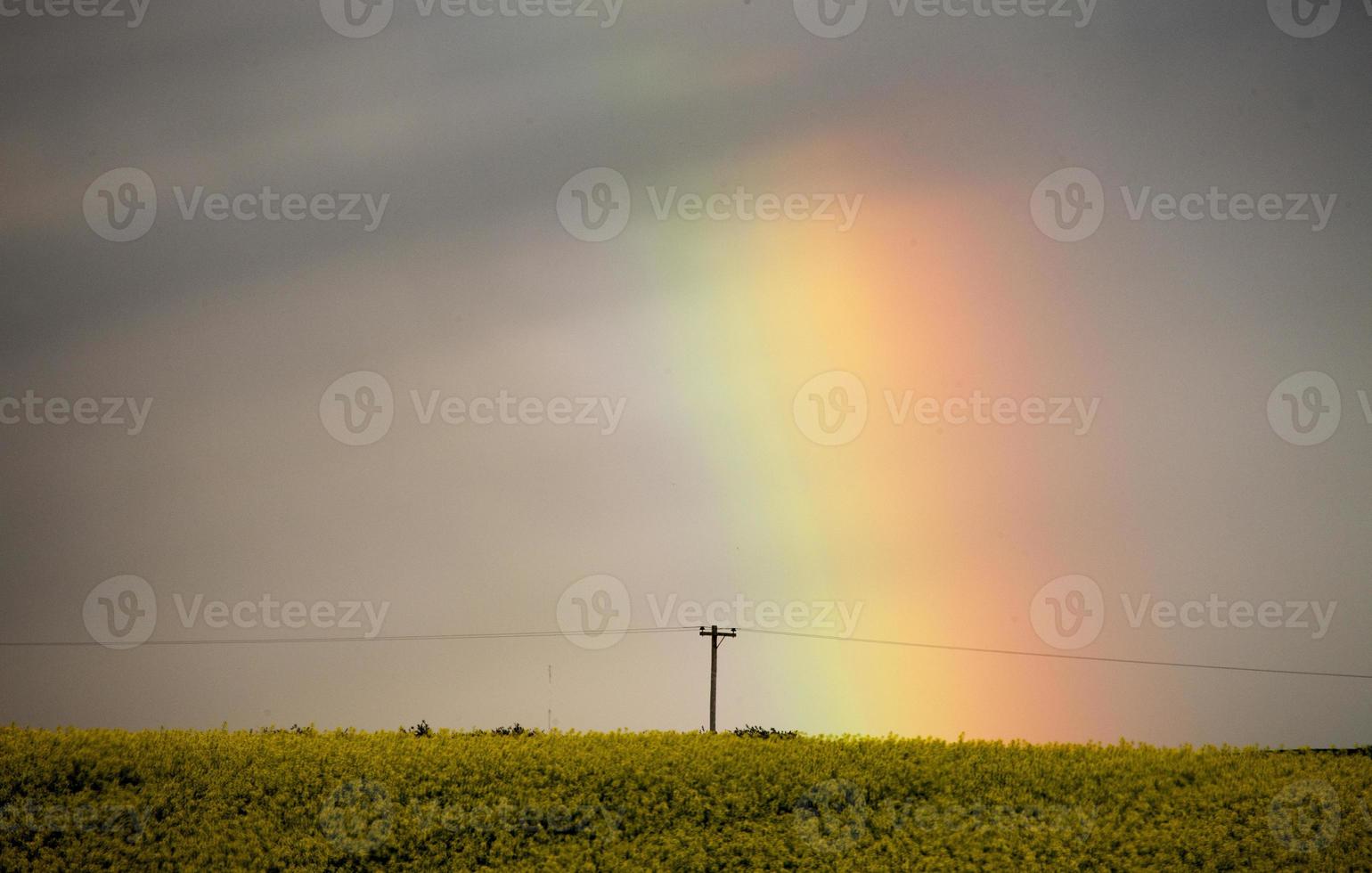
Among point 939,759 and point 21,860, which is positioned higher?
point 939,759

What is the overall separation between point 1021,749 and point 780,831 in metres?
3.09

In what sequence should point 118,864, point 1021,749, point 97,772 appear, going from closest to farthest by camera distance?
point 118,864
point 97,772
point 1021,749

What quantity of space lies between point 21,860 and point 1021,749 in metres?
10.4

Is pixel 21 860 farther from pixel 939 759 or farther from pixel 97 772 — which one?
pixel 939 759

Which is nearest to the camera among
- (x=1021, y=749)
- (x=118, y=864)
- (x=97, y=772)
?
(x=118, y=864)

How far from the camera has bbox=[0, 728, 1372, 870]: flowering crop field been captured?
10.1 metres

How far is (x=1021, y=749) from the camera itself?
11.5 metres

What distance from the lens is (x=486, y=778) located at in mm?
10703

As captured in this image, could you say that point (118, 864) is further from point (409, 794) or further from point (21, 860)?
point (409, 794)

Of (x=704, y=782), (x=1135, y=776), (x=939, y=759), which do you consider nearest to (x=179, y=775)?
(x=704, y=782)

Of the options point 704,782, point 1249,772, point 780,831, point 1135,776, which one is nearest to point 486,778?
point 704,782

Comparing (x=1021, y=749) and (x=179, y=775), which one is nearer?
(x=179, y=775)

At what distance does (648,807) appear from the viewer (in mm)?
10594

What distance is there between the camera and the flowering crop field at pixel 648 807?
10094 mm
